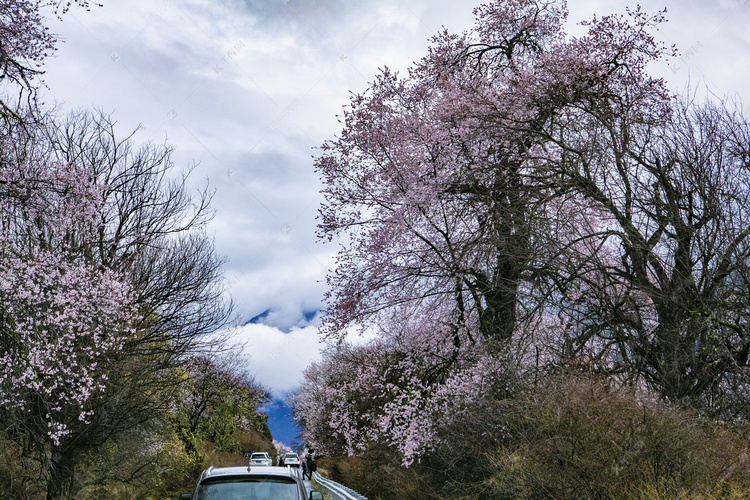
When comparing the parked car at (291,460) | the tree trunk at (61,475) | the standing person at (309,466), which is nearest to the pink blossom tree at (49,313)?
the tree trunk at (61,475)

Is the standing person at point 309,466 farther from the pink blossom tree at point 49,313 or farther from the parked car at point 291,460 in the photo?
the pink blossom tree at point 49,313

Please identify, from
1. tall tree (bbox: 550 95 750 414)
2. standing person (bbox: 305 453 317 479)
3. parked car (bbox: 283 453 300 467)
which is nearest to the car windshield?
tall tree (bbox: 550 95 750 414)

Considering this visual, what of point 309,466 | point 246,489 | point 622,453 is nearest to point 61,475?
point 246,489

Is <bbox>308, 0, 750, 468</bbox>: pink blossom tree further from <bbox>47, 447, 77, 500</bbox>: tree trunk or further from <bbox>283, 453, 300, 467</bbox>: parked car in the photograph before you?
<bbox>283, 453, 300, 467</bbox>: parked car

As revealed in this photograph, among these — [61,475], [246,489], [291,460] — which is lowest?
[246,489]

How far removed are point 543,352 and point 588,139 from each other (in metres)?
4.71

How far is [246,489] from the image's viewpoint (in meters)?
7.62

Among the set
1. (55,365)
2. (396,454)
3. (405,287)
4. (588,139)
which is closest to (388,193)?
(405,287)

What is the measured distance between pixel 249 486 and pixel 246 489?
5cm

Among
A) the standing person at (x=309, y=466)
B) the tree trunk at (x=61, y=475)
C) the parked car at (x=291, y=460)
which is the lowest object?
the tree trunk at (x=61, y=475)

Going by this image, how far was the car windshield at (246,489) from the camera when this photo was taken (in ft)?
24.8

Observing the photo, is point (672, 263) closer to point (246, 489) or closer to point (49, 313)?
point (246, 489)

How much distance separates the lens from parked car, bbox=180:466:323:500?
7.58m

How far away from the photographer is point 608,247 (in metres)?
17.3
